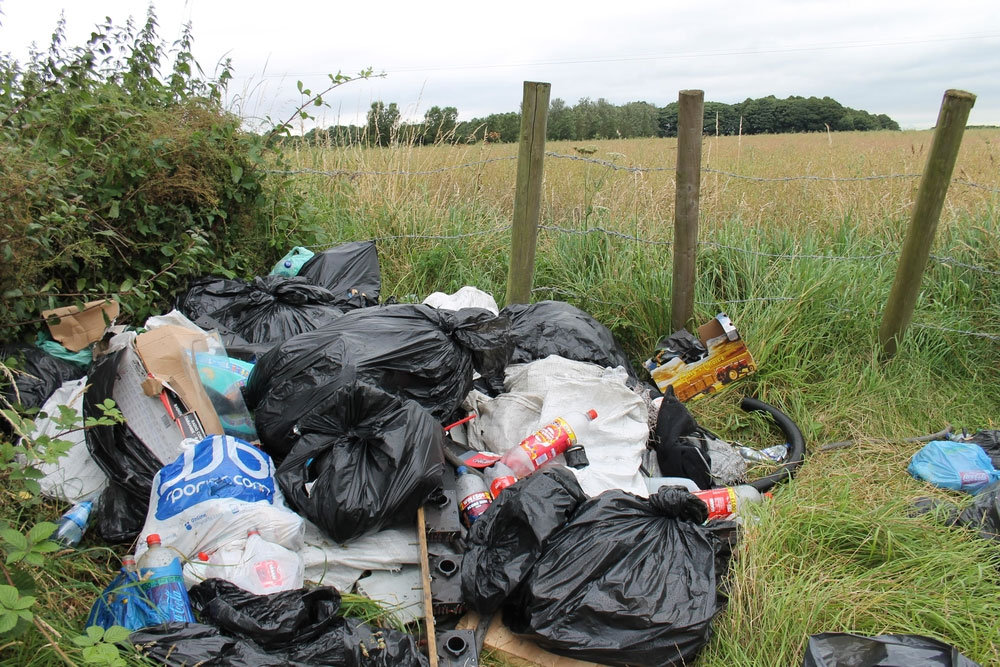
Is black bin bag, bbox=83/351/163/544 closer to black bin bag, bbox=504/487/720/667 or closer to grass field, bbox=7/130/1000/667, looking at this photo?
grass field, bbox=7/130/1000/667

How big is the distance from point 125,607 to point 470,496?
108cm

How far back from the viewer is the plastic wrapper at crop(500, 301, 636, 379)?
3.30 m

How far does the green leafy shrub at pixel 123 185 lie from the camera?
2.75 metres

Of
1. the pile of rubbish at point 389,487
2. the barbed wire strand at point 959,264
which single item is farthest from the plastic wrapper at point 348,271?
the barbed wire strand at point 959,264

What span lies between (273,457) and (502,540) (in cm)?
101

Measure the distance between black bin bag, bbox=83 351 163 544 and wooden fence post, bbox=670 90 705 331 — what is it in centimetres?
252

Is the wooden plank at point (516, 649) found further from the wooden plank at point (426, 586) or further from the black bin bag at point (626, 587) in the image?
the wooden plank at point (426, 586)

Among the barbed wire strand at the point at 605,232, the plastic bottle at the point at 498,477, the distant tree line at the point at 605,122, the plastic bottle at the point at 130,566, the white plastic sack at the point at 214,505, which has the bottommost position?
the plastic bottle at the point at 130,566

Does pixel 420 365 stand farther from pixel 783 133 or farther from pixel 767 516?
pixel 783 133

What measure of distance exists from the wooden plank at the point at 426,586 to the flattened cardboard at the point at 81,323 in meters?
1.70

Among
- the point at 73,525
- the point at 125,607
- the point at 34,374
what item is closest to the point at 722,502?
the point at 125,607

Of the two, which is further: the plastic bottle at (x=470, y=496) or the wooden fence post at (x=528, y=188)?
the wooden fence post at (x=528, y=188)

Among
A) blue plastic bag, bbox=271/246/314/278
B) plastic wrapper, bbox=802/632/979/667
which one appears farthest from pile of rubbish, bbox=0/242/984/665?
blue plastic bag, bbox=271/246/314/278

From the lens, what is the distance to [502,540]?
2176 millimetres
